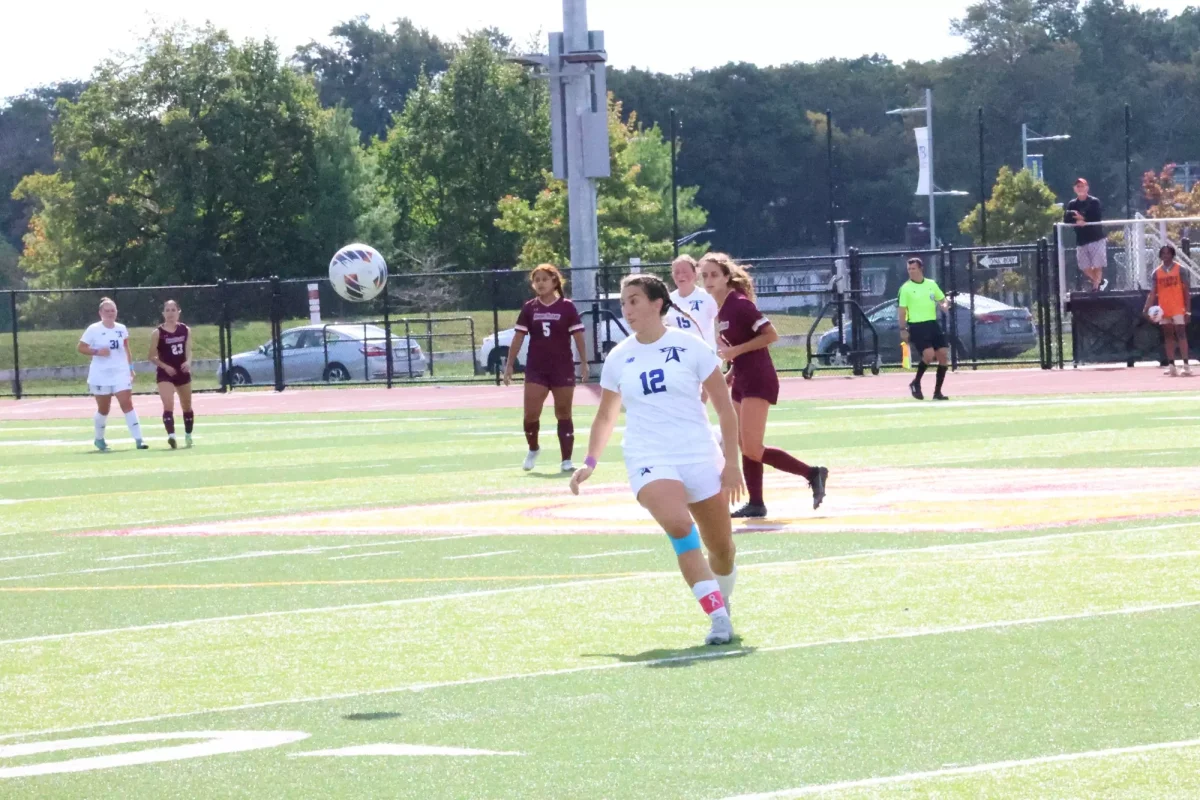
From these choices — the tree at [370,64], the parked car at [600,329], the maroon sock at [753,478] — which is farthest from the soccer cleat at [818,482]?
the tree at [370,64]

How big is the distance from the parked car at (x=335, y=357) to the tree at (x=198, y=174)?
124ft

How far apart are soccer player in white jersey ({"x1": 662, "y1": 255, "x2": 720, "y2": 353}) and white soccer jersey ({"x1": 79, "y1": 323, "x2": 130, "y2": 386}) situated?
503 inches

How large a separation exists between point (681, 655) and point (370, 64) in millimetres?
154401

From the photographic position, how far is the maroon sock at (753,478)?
46.4ft

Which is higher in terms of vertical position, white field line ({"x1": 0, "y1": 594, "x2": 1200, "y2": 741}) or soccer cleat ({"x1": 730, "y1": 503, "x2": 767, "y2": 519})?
soccer cleat ({"x1": 730, "y1": 503, "x2": 767, "y2": 519})

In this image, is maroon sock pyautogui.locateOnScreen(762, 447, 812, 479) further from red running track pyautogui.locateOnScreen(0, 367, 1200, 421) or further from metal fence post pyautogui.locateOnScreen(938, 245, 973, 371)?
metal fence post pyautogui.locateOnScreen(938, 245, 973, 371)

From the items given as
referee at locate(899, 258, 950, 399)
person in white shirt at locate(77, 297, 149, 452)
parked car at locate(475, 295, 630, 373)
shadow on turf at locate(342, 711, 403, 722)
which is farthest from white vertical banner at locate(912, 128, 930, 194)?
shadow on turf at locate(342, 711, 403, 722)

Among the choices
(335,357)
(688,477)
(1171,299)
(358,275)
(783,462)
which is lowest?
(783,462)

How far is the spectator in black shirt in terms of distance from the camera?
113ft

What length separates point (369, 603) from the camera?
11445 mm

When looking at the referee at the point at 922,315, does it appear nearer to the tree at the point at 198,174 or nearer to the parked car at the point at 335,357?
the parked car at the point at 335,357

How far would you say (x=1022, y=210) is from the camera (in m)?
69.4

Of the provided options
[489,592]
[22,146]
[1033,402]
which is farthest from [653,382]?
[22,146]

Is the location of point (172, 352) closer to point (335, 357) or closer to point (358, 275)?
point (358, 275)
